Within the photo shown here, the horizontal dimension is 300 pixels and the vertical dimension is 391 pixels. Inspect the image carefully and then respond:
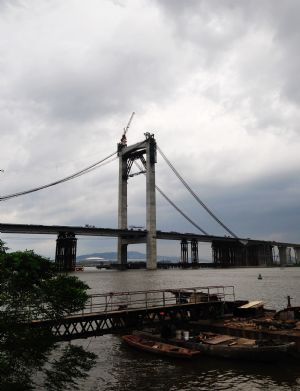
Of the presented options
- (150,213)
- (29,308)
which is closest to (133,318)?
(29,308)

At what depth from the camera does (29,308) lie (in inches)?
501

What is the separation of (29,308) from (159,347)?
13968 millimetres

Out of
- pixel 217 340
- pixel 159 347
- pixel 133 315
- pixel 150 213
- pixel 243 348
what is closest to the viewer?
pixel 243 348

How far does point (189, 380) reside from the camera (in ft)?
65.8

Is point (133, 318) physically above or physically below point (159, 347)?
above

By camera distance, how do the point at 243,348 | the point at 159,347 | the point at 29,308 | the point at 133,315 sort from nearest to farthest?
the point at 29,308, the point at 243,348, the point at 159,347, the point at 133,315

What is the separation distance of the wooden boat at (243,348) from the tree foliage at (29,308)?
11.1 m

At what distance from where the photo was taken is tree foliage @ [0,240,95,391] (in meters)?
11.8

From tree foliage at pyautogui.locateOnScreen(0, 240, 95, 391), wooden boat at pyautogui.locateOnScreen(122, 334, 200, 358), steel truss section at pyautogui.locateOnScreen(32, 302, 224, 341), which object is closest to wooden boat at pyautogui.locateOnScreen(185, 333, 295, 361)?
wooden boat at pyautogui.locateOnScreen(122, 334, 200, 358)

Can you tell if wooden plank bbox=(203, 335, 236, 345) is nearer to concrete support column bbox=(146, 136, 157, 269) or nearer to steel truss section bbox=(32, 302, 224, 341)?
steel truss section bbox=(32, 302, 224, 341)

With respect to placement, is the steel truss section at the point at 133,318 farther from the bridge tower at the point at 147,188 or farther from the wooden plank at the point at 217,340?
the bridge tower at the point at 147,188

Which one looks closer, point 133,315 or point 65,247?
point 133,315

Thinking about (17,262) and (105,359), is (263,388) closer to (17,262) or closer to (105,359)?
(105,359)

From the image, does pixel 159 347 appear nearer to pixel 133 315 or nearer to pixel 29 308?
pixel 133 315
